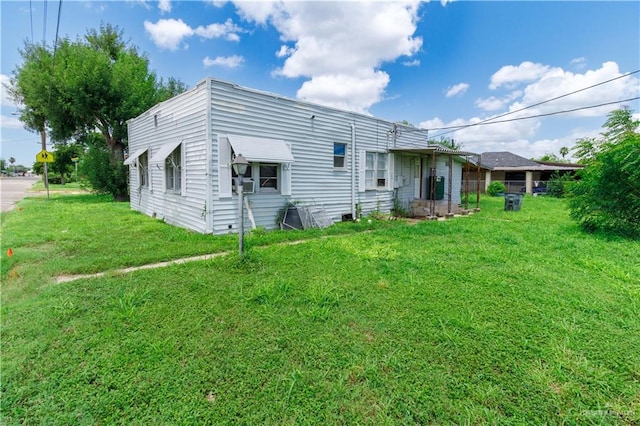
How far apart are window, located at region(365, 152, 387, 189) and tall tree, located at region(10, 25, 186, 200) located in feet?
45.7

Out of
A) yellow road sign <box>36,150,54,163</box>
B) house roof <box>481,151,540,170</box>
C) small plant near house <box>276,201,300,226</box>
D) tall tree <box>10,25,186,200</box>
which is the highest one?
tall tree <box>10,25,186,200</box>

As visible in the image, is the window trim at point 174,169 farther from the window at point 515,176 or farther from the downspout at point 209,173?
the window at point 515,176

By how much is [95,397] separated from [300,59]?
15472 millimetres

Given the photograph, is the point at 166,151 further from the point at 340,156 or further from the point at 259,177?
the point at 340,156

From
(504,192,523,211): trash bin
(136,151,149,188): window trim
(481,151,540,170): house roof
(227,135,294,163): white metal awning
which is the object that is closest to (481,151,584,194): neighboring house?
(481,151,540,170): house roof

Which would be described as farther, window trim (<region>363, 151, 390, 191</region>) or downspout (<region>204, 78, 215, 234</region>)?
window trim (<region>363, 151, 390, 191</region>)

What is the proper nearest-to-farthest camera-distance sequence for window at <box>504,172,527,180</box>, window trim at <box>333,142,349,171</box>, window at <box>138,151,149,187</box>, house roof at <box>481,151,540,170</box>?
window trim at <box>333,142,349,171</box> → window at <box>138,151,149,187</box> → window at <box>504,172,527,180</box> → house roof at <box>481,151,540,170</box>

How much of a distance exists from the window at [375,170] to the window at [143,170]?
8241 millimetres

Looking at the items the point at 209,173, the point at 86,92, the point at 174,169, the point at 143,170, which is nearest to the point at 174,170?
the point at 174,169

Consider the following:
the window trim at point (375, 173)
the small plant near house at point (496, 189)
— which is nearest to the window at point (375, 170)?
the window trim at point (375, 173)

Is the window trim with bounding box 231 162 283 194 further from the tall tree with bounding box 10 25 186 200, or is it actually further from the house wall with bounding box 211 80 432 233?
the tall tree with bounding box 10 25 186 200

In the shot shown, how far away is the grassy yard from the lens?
6.67ft

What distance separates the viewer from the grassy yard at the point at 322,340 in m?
2.03

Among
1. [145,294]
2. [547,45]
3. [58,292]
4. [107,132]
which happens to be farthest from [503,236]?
[107,132]
